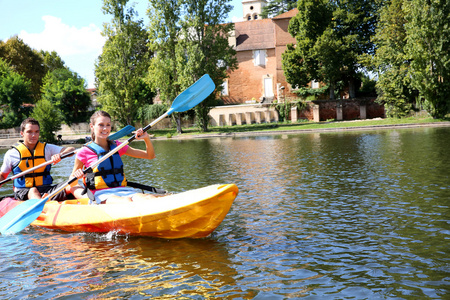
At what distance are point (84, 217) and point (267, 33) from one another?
5176 centimetres

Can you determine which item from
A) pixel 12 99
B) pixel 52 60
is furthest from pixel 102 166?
pixel 52 60

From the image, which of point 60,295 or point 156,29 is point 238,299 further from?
point 156,29

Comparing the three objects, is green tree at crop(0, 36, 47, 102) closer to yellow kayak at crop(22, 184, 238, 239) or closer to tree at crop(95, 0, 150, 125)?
tree at crop(95, 0, 150, 125)

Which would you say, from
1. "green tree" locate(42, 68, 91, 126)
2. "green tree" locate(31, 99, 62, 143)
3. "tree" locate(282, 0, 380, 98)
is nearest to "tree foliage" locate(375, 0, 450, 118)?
"tree" locate(282, 0, 380, 98)

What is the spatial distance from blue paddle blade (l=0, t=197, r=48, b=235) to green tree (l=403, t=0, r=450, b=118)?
29.3 meters

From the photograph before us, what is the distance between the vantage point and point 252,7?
8444 centimetres

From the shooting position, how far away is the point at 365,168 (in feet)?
42.9

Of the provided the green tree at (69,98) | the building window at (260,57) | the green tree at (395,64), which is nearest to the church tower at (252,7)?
the building window at (260,57)

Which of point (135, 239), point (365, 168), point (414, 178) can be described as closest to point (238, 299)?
point (135, 239)

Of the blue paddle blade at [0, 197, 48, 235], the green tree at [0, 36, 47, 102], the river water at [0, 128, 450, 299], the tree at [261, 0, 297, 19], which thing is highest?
the tree at [261, 0, 297, 19]

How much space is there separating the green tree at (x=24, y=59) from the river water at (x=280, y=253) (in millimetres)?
58132

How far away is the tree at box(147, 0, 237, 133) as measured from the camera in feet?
123

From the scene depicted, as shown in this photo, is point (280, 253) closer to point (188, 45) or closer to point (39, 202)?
point (39, 202)

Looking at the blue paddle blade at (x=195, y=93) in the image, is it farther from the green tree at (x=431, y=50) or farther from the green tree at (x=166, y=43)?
the green tree at (x=166, y=43)
